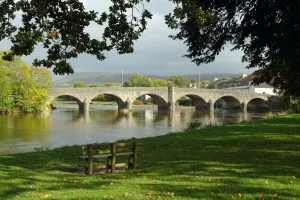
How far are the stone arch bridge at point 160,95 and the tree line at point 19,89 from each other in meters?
4.16

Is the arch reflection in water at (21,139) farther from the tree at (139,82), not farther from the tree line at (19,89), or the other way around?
the tree at (139,82)

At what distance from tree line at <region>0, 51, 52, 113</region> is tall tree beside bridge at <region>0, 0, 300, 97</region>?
1608 inches

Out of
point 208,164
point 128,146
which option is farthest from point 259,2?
point 128,146

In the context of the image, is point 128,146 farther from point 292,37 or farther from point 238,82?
point 238,82

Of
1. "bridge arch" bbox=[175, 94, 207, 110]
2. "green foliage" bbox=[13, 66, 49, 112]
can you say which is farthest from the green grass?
"bridge arch" bbox=[175, 94, 207, 110]

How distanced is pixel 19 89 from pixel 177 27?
4627cm

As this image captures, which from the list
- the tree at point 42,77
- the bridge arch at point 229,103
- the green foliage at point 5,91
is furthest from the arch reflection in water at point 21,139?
the bridge arch at point 229,103

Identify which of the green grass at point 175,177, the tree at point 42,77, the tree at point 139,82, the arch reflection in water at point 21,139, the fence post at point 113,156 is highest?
the tree at point 139,82

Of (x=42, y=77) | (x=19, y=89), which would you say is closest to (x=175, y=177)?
(x=19, y=89)

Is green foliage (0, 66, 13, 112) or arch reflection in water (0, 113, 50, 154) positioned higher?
green foliage (0, 66, 13, 112)

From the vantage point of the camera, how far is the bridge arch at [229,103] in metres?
78.1

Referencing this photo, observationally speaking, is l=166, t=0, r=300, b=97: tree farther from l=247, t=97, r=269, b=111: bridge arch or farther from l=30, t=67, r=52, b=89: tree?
l=247, t=97, r=269, b=111: bridge arch

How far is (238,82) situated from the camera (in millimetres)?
111375

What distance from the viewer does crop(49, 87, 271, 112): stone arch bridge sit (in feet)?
198
